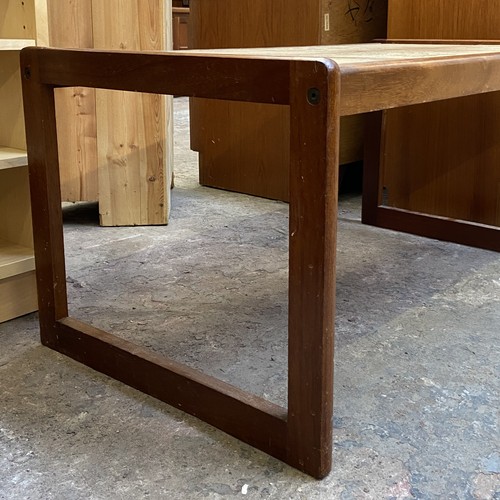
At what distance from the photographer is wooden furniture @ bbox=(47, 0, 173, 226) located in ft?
6.87

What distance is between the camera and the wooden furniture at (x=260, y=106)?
7.86 ft

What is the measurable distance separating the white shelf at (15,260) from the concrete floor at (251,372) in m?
0.12

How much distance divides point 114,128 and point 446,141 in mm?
995

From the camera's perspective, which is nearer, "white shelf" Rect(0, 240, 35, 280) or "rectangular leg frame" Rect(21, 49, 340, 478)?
"rectangular leg frame" Rect(21, 49, 340, 478)

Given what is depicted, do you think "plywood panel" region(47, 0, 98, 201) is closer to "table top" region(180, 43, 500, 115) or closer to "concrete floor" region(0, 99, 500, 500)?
"concrete floor" region(0, 99, 500, 500)

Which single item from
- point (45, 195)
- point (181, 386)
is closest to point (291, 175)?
point (181, 386)

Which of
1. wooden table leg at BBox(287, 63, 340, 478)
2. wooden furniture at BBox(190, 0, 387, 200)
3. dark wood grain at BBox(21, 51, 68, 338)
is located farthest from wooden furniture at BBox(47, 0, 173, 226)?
wooden table leg at BBox(287, 63, 340, 478)

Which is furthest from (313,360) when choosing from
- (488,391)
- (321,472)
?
(488,391)

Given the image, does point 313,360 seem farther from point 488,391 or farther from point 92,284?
point 92,284

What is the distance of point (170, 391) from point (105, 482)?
23 centimetres

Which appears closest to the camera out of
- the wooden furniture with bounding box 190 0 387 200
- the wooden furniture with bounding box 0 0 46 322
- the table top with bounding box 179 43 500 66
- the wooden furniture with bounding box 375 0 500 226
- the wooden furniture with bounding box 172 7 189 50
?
the table top with bounding box 179 43 500 66

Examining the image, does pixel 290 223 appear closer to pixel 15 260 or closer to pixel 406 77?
pixel 406 77

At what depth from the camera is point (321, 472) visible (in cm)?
99

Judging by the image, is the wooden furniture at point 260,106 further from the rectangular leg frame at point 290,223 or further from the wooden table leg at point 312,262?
the wooden table leg at point 312,262
